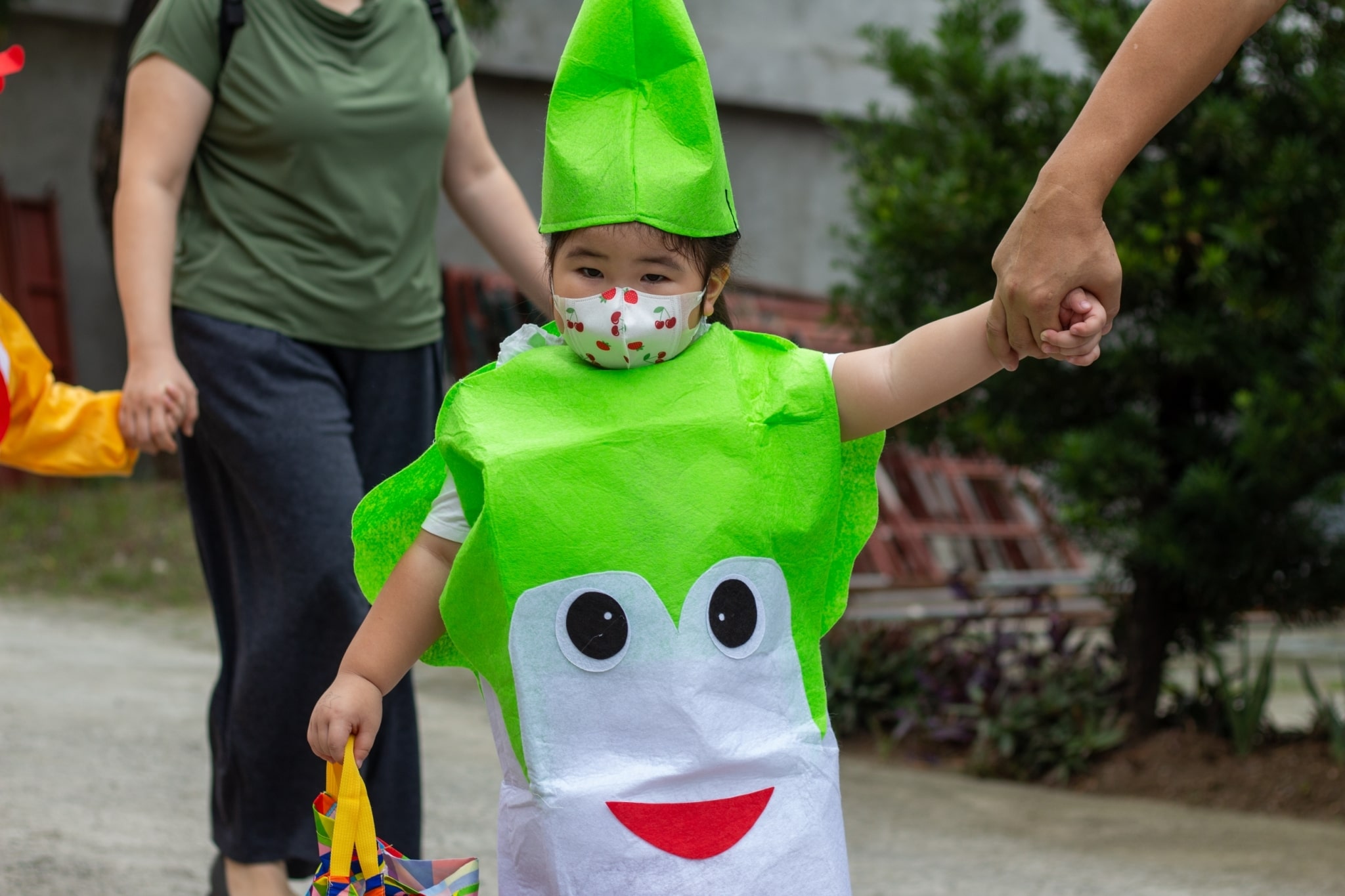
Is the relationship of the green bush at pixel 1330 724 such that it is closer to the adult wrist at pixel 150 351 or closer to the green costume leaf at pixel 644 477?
the green costume leaf at pixel 644 477

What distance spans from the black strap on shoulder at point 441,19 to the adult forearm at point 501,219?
26cm

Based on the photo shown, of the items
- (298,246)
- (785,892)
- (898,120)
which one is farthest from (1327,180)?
(785,892)

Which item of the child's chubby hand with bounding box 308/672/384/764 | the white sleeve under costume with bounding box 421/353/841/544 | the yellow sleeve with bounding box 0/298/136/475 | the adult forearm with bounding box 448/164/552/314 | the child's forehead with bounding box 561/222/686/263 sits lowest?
the child's chubby hand with bounding box 308/672/384/764

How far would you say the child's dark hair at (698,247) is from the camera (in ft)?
5.93

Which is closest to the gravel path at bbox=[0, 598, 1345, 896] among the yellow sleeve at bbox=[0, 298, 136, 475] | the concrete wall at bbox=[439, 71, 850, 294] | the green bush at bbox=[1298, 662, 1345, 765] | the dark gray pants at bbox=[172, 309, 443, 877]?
the green bush at bbox=[1298, 662, 1345, 765]

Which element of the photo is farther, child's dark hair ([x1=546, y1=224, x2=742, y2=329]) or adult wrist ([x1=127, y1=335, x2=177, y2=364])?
adult wrist ([x1=127, y1=335, x2=177, y2=364])

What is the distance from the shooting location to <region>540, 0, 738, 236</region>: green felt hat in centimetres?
178

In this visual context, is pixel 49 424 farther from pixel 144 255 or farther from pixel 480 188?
pixel 480 188

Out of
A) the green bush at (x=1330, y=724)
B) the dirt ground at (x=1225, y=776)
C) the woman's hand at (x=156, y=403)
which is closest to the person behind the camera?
the woman's hand at (x=156, y=403)

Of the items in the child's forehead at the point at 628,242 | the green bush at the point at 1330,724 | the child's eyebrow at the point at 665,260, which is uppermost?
the child's forehead at the point at 628,242

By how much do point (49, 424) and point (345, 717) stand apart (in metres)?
1.05

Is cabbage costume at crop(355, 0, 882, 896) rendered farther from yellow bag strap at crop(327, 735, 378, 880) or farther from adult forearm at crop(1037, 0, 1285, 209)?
adult forearm at crop(1037, 0, 1285, 209)

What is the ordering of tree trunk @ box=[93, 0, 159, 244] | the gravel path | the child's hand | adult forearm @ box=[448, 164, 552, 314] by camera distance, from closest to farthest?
the child's hand < adult forearm @ box=[448, 164, 552, 314] < the gravel path < tree trunk @ box=[93, 0, 159, 244]

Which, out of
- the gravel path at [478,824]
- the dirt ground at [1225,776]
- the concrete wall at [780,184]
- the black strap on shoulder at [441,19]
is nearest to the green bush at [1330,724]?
the dirt ground at [1225,776]
